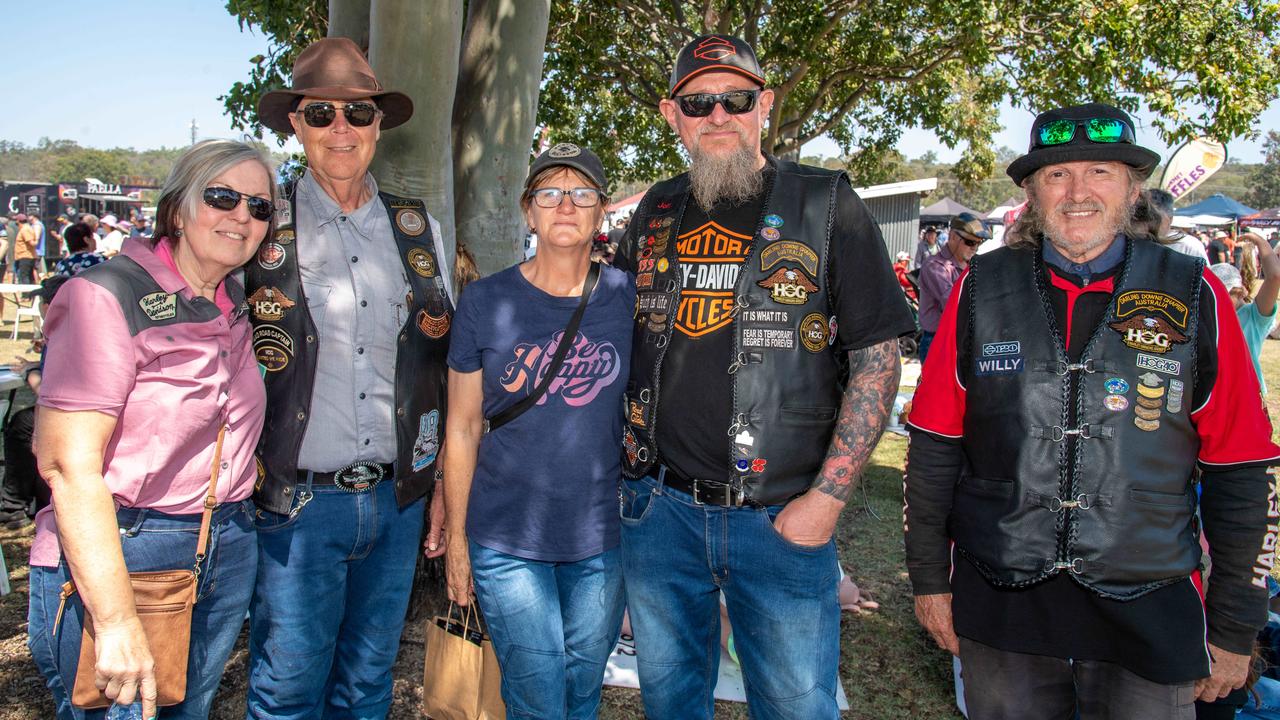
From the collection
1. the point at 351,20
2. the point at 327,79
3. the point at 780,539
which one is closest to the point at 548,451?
the point at 780,539

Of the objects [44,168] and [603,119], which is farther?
[44,168]

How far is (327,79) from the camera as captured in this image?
2732 mm

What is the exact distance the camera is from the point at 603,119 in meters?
16.7

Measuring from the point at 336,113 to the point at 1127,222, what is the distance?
239 centimetres

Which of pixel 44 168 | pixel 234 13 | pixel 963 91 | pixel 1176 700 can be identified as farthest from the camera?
pixel 44 168

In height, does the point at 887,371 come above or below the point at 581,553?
above

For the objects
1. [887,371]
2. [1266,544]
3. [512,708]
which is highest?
[887,371]

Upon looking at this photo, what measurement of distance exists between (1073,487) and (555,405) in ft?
4.60

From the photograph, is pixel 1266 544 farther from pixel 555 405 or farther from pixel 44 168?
pixel 44 168

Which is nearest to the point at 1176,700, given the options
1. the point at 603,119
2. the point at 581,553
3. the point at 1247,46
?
the point at 581,553

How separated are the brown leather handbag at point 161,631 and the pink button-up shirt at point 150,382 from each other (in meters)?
0.17

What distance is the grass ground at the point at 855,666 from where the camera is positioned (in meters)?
3.77

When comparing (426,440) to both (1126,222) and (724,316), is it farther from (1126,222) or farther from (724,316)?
(1126,222)

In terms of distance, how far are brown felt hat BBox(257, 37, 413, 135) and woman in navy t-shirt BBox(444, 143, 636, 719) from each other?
72 centimetres
